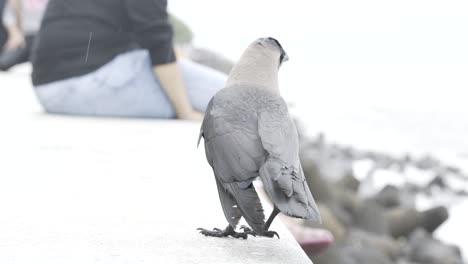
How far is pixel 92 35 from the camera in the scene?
4.49 m

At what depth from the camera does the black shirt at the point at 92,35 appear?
4.38 meters

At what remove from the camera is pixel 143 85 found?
15.0ft

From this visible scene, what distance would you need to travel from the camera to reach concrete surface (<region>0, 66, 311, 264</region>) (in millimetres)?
2115

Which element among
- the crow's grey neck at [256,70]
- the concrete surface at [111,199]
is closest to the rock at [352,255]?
the concrete surface at [111,199]

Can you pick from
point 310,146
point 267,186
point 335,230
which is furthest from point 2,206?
point 310,146

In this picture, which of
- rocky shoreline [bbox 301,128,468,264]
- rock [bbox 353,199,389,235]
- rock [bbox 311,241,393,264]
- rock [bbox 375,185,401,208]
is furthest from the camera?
rock [bbox 375,185,401,208]

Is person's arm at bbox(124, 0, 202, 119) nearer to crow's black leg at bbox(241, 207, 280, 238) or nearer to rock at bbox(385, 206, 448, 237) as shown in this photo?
rock at bbox(385, 206, 448, 237)

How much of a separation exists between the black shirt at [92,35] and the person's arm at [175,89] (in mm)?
46

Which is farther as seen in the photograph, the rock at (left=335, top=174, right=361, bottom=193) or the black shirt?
the rock at (left=335, top=174, right=361, bottom=193)

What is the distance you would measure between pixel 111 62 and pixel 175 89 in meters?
0.35

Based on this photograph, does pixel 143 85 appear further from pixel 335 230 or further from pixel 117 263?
pixel 117 263

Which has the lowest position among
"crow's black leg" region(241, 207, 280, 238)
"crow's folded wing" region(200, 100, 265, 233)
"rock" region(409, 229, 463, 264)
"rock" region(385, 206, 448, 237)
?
"rock" region(385, 206, 448, 237)

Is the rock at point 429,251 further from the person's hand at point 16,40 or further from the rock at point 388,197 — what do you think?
the person's hand at point 16,40

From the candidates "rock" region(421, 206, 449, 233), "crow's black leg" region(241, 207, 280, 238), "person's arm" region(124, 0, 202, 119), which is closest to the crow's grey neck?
"crow's black leg" region(241, 207, 280, 238)
